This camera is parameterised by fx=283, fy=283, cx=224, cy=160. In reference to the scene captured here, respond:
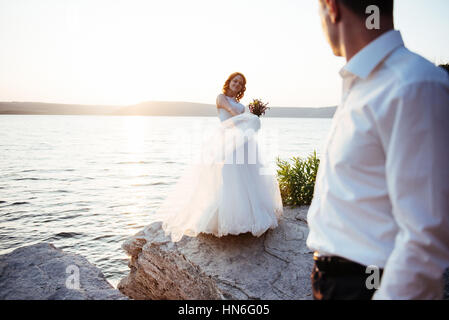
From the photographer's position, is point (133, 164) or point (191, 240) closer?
point (191, 240)

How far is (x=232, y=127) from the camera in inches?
199

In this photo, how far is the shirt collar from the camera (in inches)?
43.7

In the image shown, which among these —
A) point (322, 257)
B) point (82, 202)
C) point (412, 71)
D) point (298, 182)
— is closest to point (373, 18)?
point (412, 71)

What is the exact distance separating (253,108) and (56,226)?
26.0 feet

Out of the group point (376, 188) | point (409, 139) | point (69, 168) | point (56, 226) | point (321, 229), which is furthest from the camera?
point (69, 168)

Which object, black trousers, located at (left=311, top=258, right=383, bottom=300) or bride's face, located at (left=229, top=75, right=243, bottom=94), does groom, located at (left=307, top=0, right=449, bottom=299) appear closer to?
black trousers, located at (left=311, top=258, right=383, bottom=300)

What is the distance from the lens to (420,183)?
0.93m

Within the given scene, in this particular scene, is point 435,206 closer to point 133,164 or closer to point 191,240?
point 191,240

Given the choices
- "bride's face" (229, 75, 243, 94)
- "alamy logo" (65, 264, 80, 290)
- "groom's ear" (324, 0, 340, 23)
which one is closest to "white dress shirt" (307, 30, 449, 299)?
"groom's ear" (324, 0, 340, 23)

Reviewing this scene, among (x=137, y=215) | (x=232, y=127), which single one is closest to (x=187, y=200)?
(x=232, y=127)

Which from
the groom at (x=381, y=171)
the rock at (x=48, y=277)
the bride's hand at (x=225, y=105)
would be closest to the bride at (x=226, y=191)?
the bride's hand at (x=225, y=105)

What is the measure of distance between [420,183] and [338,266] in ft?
1.63

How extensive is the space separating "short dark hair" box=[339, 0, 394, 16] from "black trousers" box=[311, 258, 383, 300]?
1038 mm

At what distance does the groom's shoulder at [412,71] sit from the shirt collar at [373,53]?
4 centimetres
